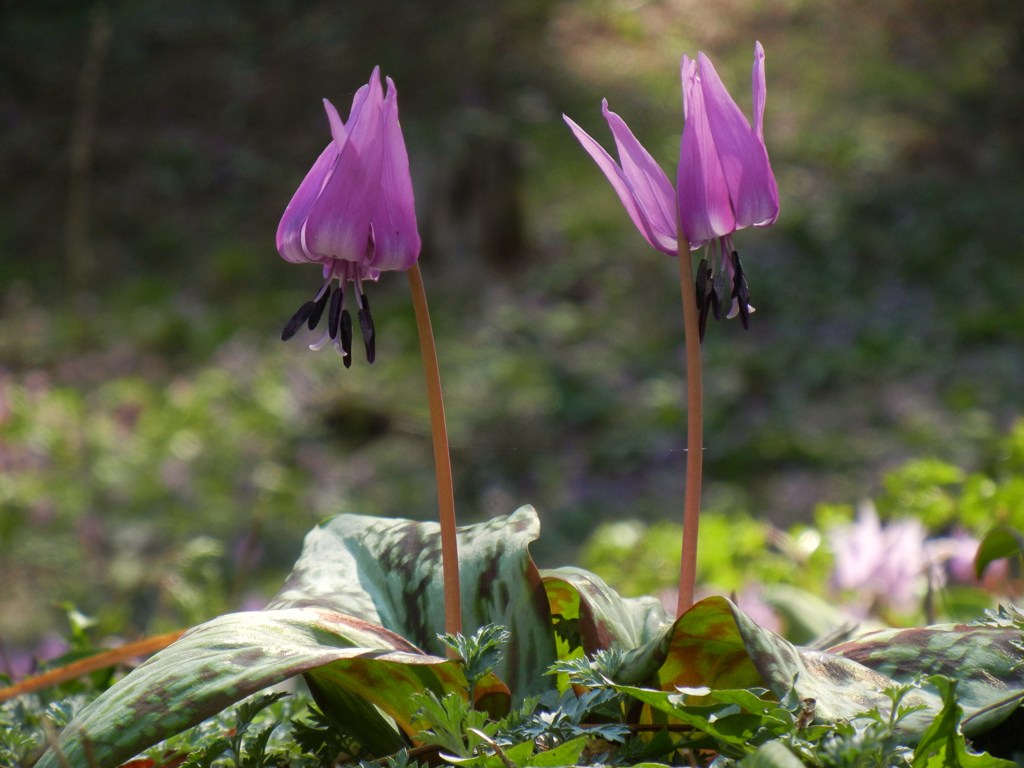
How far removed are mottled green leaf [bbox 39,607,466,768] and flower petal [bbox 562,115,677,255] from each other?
1.71 feet

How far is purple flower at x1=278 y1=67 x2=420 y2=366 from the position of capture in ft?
3.55

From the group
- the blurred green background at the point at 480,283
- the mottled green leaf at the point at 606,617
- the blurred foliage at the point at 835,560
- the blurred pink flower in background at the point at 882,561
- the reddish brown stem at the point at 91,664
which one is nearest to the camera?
the mottled green leaf at the point at 606,617

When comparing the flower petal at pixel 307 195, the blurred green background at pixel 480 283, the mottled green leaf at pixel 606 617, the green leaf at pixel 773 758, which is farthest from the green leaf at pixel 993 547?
the blurred green background at pixel 480 283

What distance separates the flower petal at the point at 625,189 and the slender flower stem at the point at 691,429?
5 centimetres

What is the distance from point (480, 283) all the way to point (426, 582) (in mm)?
7153

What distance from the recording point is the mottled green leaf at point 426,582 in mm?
1210

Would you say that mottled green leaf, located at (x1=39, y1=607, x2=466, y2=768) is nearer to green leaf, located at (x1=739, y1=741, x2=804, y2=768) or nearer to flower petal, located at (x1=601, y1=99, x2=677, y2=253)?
green leaf, located at (x1=739, y1=741, x2=804, y2=768)

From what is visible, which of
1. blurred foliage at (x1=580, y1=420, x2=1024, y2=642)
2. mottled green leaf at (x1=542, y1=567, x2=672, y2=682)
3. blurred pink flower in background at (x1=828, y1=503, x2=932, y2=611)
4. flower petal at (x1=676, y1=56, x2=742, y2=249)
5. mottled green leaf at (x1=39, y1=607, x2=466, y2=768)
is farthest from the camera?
blurred pink flower in background at (x1=828, y1=503, x2=932, y2=611)

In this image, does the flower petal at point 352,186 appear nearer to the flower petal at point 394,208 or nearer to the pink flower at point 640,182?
the flower petal at point 394,208

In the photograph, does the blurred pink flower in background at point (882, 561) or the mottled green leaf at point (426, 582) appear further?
the blurred pink flower in background at point (882, 561)

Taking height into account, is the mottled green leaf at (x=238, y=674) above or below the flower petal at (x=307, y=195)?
below

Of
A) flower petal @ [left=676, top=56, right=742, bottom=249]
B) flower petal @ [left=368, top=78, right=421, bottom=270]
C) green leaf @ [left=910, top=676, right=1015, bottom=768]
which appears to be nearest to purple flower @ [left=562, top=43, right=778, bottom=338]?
flower petal @ [left=676, top=56, right=742, bottom=249]

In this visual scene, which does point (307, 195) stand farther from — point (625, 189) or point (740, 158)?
point (740, 158)

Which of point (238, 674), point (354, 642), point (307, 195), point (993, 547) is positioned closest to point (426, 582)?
point (354, 642)
